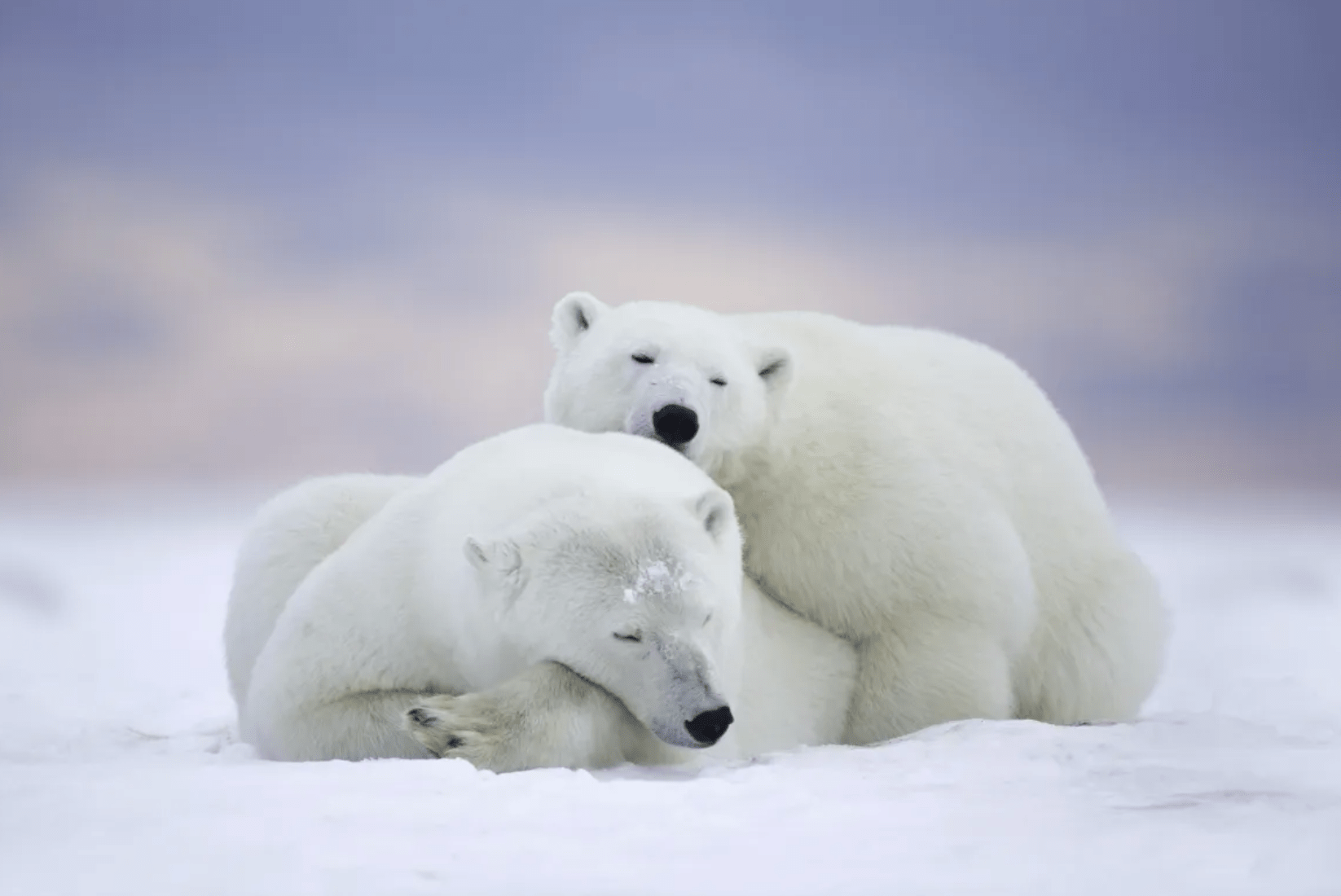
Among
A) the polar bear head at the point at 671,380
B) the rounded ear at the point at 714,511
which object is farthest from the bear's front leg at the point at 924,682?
the rounded ear at the point at 714,511

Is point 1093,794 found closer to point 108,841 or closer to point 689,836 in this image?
point 689,836

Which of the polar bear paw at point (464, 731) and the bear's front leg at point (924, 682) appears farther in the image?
the bear's front leg at point (924, 682)

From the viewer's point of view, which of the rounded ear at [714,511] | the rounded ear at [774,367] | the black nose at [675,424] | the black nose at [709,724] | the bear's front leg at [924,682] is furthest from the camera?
the rounded ear at [774,367]

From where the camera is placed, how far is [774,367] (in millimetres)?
6176

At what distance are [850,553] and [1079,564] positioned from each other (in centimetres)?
119

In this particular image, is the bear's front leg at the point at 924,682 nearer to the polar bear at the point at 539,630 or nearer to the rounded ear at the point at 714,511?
the polar bear at the point at 539,630

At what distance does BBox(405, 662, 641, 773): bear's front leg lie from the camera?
165 inches

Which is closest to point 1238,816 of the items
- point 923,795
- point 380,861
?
point 923,795

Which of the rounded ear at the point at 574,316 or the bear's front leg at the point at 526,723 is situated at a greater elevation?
the rounded ear at the point at 574,316

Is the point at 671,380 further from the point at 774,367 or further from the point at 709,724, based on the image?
the point at 709,724

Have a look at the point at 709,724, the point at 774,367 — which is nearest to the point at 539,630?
the point at 709,724

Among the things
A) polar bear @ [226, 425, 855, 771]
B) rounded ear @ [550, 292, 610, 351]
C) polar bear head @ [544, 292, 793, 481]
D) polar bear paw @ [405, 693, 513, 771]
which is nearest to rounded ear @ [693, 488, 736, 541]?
polar bear @ [226, 425, 855, 771]

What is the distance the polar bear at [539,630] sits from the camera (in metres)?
4.27

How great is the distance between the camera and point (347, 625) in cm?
489
